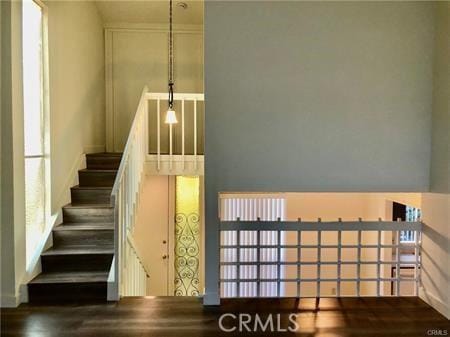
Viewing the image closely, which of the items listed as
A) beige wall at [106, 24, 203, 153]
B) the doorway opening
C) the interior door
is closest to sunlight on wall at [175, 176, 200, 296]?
the doorway opening

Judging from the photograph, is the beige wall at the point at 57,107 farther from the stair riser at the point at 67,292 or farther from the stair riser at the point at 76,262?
the stair riser at the point at 76,262

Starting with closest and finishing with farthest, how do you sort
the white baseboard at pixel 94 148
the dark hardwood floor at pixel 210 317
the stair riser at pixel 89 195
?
the dark hardwood floor at pixel 210 317 → the stair riser at pixel 89 195 → the white baseboard at pixel 94 148

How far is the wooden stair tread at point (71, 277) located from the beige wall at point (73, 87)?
2.59 feet

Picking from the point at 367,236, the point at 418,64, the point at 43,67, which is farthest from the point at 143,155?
the point at 367,236

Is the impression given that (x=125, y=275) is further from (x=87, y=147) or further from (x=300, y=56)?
(x=300, y=56)

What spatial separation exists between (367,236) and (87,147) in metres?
4.58

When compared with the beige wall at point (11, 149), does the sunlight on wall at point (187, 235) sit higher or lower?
lower

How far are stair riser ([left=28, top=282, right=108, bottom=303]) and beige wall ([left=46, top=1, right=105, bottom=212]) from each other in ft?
3.13

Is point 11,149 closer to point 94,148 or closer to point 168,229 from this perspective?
point 94,148

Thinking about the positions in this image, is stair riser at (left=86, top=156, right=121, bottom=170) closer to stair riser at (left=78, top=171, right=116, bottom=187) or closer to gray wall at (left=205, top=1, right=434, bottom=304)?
stair riser at (left=78, top=171, right=116, bottom=187)

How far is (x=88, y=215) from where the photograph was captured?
3.97 m

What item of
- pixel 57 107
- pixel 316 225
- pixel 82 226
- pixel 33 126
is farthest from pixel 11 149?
pixel 316 225

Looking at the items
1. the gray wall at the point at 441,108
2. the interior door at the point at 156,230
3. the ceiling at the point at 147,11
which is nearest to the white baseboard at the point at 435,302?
the gray wall at the point at 441,108

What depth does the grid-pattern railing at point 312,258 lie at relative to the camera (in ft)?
10.8
